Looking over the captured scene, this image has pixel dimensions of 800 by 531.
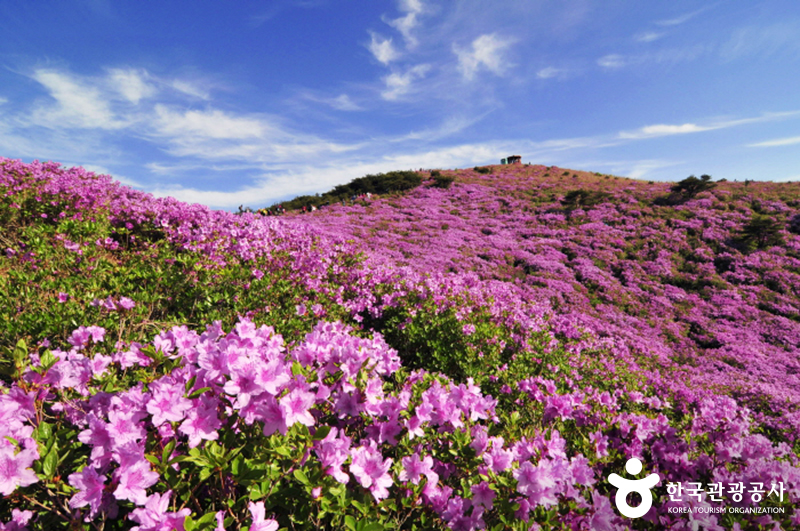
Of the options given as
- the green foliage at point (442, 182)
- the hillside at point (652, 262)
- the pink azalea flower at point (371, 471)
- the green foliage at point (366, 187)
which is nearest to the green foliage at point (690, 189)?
the hillside at point (652, 262)

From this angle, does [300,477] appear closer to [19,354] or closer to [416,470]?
[416,470]

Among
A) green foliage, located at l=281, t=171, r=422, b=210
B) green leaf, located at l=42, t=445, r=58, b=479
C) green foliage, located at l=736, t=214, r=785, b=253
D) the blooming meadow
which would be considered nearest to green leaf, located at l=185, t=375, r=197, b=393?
the blooming meadow

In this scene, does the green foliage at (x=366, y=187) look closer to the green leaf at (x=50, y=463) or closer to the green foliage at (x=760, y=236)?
the green foliage at (x=760, y=236)

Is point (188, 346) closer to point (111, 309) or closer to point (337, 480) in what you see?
point (337, 480)

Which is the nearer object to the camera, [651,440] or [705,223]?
[651,440]

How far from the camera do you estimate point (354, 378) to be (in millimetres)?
2240

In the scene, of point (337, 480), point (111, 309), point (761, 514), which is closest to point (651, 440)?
point (761, 514)

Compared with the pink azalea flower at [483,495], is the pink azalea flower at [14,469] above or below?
above

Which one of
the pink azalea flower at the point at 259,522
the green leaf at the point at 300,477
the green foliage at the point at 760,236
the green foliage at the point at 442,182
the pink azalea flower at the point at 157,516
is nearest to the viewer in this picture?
the pink azalea flower at the point at 157,516

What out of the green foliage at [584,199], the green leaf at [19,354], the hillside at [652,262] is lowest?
the hillside at [652,262]

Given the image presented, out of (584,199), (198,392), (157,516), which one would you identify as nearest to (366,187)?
(584,199)

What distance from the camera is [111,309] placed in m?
4.19

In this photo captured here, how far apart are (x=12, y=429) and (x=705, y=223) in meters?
25.9

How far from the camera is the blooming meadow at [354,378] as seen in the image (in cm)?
171
